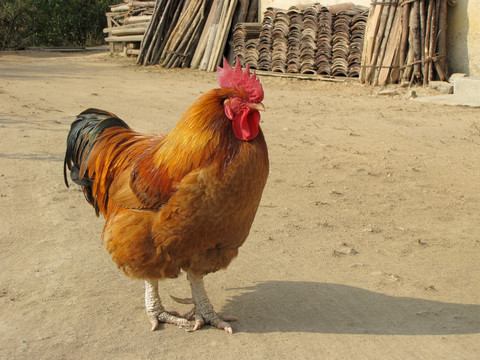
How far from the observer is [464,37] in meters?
11.4

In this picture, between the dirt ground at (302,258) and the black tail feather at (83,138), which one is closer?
the dirt ground at (302,258)

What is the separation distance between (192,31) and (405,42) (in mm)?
6934

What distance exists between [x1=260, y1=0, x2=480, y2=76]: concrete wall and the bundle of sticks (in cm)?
26

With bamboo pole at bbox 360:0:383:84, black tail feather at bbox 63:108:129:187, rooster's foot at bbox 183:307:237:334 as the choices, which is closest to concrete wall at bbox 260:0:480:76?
bamboo pole at bbox 360:0:383:84

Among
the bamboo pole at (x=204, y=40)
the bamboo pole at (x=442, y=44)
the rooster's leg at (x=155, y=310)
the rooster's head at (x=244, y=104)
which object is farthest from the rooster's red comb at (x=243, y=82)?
the bamboo pole at (x=204, y=40)

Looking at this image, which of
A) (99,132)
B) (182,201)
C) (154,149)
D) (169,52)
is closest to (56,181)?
(99,132)

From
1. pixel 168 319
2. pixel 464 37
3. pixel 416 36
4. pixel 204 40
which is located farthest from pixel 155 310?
pixel 204 40

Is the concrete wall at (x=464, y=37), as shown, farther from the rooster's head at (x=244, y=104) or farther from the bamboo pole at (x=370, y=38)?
the rooster's head at (x=244, y=104)

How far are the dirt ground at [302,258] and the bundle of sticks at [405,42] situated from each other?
280 centimetres

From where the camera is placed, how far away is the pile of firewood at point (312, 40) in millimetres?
12492

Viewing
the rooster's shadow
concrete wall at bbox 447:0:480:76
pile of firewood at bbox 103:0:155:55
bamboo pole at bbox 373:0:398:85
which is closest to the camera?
the rooster's shadow

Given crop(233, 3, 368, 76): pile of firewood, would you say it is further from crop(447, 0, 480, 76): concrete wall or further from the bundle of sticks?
crop(447, 0, 480, 76): concrete wall

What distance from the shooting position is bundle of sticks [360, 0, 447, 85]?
36.9 ft

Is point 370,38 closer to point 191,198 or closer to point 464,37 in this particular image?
point 464,37
